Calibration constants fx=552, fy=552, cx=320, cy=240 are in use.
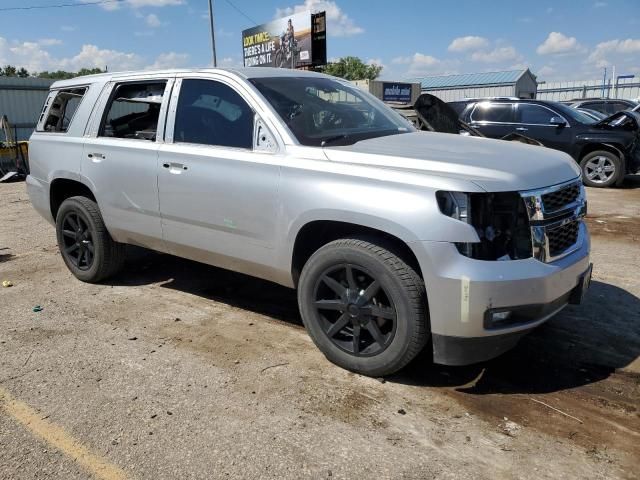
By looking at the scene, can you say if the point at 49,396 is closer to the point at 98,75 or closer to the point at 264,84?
the point at 264,84

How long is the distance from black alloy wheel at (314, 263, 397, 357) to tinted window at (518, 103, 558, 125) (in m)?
9.59

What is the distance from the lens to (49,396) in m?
3.25

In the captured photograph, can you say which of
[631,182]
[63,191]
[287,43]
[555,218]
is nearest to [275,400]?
[555,218]

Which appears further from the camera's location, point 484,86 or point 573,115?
point 484,86

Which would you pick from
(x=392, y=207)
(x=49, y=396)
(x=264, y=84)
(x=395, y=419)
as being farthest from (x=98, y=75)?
(x=395, y=419)

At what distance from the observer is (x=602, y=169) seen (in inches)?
434

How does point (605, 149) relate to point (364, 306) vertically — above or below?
above

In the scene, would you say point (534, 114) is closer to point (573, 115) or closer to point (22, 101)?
point (573, 115)

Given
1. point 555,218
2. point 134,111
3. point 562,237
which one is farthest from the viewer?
point 134,111

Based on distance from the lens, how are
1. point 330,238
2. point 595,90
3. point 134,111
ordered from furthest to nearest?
1. point 595,90
2. point 134,111
3. point 330,238

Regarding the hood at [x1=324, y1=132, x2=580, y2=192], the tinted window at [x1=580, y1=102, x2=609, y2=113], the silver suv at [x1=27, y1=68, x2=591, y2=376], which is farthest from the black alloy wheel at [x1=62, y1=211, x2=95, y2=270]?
the tinted window at [x1=580, y1=102, x2=609, y2=113]

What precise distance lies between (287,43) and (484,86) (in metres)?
22.0

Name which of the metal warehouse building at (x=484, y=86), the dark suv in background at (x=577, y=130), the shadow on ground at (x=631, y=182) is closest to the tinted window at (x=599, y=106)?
the shadow on ground at (x=631, y=182)

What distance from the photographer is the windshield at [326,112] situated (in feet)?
12.3
